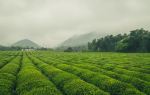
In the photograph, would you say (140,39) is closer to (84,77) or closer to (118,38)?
(118,38)

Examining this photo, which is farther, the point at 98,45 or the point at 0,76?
the point at 98,45

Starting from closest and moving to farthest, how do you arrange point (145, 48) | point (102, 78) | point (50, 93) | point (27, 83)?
point (50, 93) → point (27, 83) → point (102, 78) → point (145, 48)

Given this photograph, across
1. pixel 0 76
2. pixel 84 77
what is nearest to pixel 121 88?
pixel 84 77

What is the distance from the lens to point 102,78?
27672mm

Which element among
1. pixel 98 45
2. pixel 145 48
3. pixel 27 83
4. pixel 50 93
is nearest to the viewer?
pixel 50 93

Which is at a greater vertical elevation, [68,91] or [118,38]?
[118,38]

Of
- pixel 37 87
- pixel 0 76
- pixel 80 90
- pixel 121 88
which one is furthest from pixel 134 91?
pixel 0 76

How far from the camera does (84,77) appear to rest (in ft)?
102

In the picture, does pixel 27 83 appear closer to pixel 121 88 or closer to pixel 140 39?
pixel 121 88

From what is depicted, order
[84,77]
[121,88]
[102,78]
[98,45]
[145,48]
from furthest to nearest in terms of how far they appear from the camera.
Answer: [98,45], [145,48], [84,77], [102,78], [121,88]

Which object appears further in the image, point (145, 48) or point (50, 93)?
point (145, 48)

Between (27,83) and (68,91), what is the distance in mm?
4897

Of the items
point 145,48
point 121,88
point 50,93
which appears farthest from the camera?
point 145,48

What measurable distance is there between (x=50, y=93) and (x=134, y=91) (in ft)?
25.0
